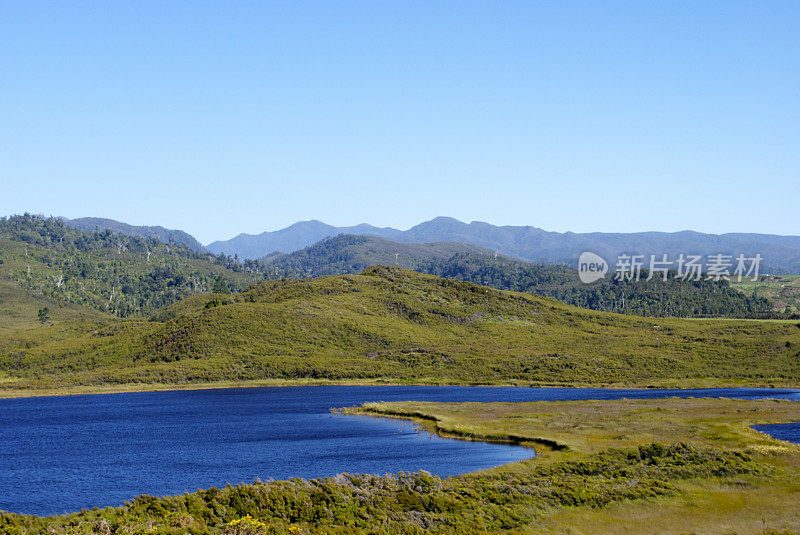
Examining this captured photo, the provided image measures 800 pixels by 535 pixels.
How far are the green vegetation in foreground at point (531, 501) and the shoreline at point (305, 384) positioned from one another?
10233 centimetres

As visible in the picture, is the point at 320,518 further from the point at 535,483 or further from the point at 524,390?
the point at 524,390

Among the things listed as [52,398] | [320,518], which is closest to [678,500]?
[320,518]

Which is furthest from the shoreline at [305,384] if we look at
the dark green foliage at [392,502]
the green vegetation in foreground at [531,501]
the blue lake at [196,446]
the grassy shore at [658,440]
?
the dark green foliage at [392,502]

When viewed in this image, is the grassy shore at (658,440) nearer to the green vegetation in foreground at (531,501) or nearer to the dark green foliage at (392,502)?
the green vegetation in foreground at (531,501)

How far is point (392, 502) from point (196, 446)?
51.8 m

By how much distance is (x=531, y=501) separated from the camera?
53.0 m

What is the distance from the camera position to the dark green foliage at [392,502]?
1635 inches

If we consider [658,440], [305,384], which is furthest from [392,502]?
[305,384]

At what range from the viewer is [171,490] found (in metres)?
65.8

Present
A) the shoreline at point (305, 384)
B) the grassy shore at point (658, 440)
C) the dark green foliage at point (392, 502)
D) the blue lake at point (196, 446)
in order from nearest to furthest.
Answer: the dark green foliage at point (392, 502) < the grassy shore at point (658, 440) < the blue lake at point (196, 446) < the shoreline at point (305, 384)

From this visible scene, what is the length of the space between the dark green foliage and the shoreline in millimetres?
120824

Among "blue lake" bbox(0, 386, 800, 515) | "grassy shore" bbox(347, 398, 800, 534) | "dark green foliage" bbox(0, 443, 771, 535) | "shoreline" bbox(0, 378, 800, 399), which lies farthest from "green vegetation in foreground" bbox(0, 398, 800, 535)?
"shoreline" bbox(0, 378, 800, 399)

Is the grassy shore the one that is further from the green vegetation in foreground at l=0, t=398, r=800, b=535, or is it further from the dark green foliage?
the dark green foliage

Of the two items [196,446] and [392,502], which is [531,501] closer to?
[392,502]
